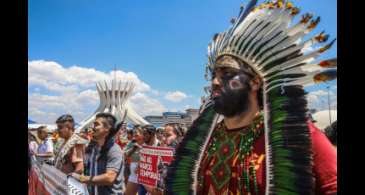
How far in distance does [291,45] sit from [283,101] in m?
0.31

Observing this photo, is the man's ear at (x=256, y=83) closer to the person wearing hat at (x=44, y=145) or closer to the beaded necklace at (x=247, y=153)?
the beaded necklace at (x=247, y=153)

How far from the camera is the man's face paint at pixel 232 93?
2146mm

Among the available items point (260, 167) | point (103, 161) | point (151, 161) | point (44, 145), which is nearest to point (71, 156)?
point (103, 161)

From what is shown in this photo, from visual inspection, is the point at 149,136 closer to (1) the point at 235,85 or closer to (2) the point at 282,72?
(1) the point at 235,85

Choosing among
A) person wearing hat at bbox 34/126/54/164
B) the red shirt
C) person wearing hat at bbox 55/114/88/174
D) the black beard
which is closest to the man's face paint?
the black beard

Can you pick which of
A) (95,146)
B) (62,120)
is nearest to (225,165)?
(95,146)

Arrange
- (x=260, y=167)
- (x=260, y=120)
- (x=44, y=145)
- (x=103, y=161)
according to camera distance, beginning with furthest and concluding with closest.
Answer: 1. (x=44, y=145)
2. (x=103, y=161)
3. (x=260, y=120)
4. (x=260, y=167)

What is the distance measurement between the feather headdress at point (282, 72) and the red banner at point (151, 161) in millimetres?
1248

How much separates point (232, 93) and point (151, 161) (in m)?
1.94

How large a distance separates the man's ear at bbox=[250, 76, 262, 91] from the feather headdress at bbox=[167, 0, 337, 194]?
27 millimetres

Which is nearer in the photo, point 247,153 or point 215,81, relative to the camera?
point 247,153

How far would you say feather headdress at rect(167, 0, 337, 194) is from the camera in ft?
6.21

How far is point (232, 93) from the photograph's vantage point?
2.15m
